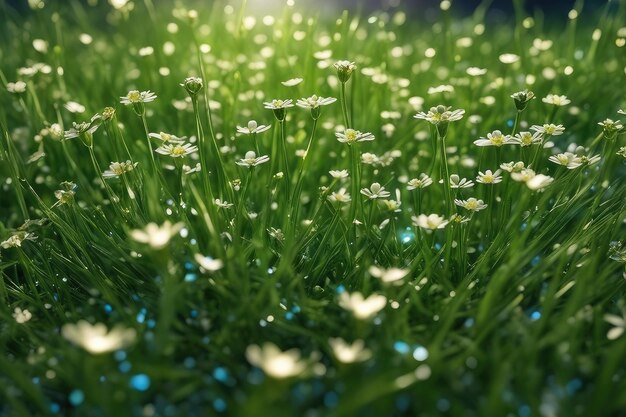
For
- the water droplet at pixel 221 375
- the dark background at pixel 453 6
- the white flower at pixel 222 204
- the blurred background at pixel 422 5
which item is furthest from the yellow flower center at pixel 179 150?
the dark background at pixel 453 6

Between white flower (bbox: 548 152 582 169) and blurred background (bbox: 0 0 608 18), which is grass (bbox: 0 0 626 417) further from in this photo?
blurred background (bbox: 0 0 608 18)

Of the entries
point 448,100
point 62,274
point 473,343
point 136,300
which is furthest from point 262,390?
point 448,100

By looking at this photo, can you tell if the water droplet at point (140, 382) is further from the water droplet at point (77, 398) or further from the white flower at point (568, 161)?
the white flower at point (568, 161)

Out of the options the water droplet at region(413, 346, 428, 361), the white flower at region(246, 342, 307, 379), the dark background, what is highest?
the white flower at region(246, 342, 307, 379)

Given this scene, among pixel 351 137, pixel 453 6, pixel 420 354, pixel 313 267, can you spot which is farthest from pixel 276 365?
pixel 453 6

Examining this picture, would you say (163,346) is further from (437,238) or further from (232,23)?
(232,23)

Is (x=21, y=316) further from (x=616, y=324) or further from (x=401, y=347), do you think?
(x=616, y=324)

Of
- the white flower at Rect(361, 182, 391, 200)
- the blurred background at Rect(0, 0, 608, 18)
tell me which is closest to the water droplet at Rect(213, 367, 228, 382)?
the white flower at Rect(361, 182, 391, 200)

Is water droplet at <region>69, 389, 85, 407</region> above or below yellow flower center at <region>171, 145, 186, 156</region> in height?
below
